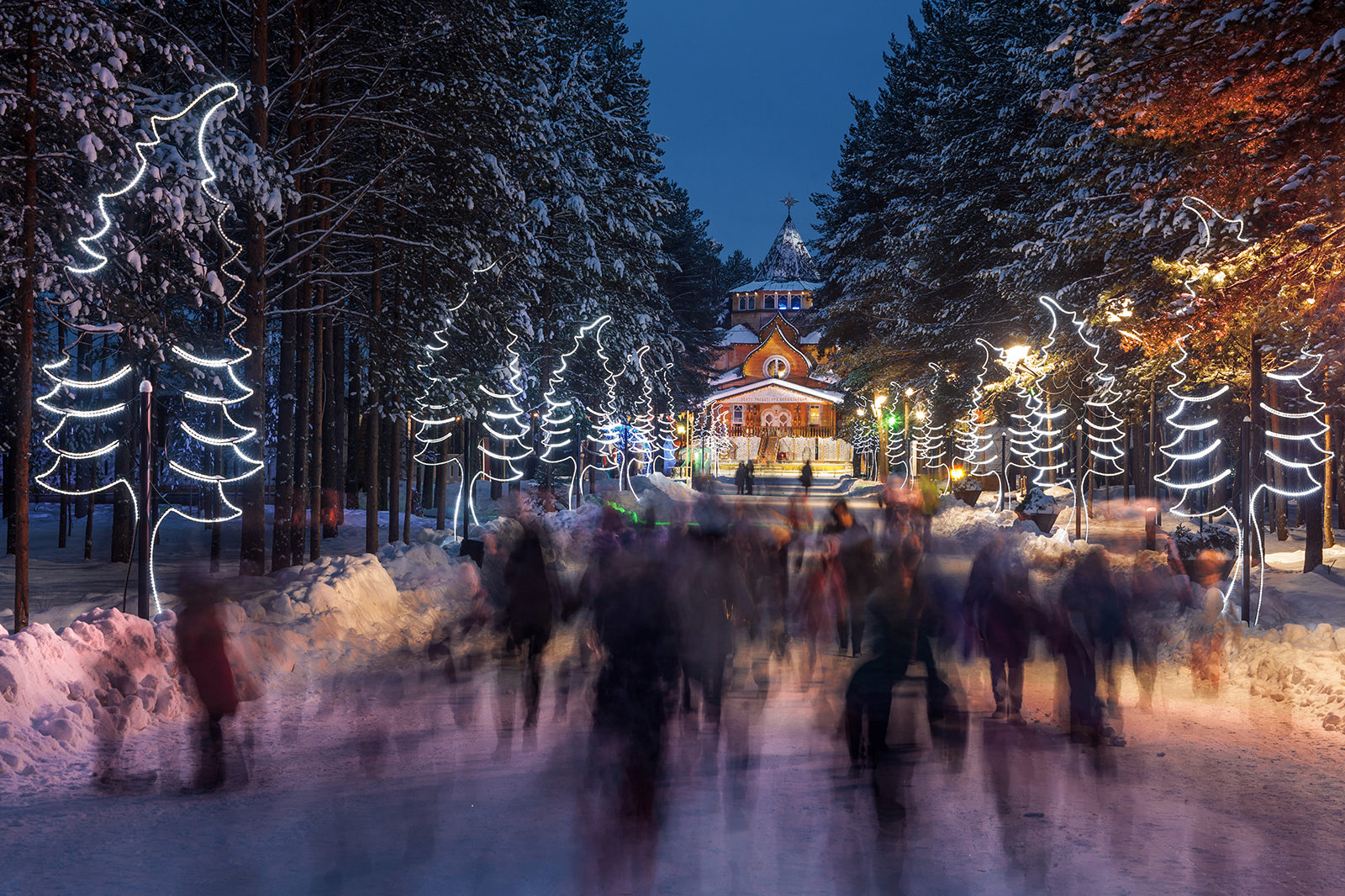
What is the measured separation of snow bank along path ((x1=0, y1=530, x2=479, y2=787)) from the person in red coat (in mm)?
338

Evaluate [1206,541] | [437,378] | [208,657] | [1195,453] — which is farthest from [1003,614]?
[1195,453]

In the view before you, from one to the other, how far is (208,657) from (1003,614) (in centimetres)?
604

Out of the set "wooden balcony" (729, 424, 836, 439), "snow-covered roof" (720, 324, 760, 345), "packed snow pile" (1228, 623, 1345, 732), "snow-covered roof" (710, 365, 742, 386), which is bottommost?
"packed snow pile" (1228, 623, 1345, 732)

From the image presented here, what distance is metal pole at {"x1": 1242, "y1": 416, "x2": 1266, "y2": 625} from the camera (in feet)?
39.4

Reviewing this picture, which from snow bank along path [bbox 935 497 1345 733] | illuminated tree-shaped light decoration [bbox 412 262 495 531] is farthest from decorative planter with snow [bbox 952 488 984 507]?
snow bank along path [bbox 935 497 1345 733]

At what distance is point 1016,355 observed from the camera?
25.1 meters

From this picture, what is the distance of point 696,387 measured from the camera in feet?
215

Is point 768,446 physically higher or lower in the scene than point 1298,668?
higher

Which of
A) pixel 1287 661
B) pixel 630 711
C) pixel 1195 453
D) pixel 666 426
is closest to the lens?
pixel 630 711

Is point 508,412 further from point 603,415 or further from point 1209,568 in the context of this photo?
point 1209,568

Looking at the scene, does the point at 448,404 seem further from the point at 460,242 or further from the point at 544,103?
the point at 544,103

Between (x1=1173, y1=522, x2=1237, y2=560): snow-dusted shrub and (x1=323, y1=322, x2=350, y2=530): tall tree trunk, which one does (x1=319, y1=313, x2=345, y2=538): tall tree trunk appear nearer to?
(x1=323, y1=322, x2=350, y2=530): tall tree trunk

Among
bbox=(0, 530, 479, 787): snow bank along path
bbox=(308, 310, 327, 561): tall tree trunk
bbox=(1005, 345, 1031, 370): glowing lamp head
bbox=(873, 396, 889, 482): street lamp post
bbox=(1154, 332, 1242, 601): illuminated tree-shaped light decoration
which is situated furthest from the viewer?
bbox=(873, 396, 889, 482): street lamp post

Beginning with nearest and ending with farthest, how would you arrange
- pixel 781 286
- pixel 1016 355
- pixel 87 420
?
pixel 1016 355 → pixel 87 420 → pixel 781 286
